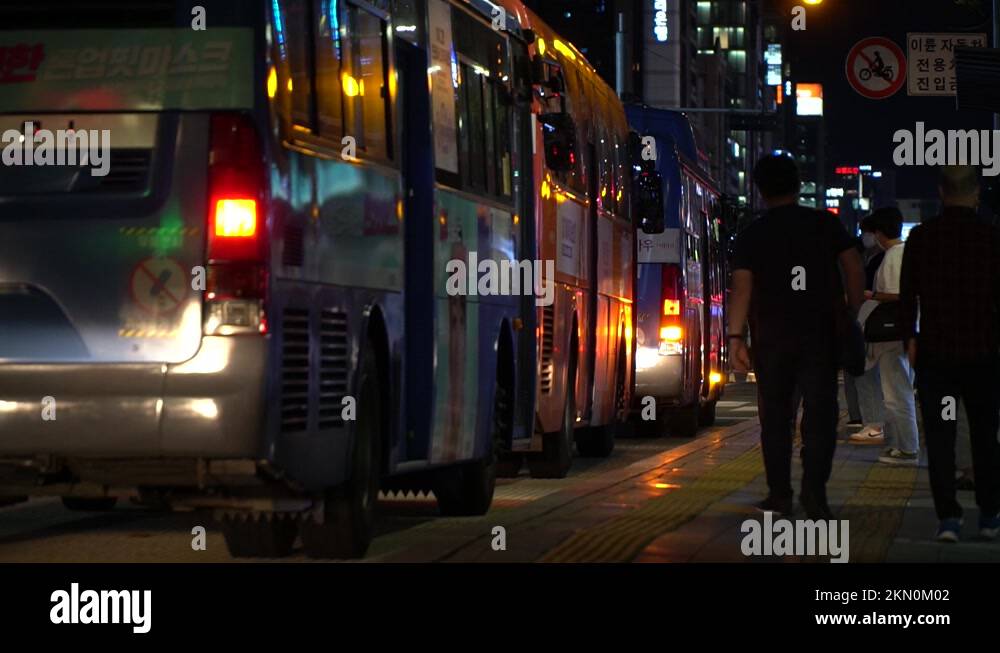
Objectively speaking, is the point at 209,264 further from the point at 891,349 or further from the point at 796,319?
the point at 891,349

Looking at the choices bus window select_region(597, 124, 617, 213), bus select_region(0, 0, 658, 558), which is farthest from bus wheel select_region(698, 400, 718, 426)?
bus select_region(0, 0, 658, 558)

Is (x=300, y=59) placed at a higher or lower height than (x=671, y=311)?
higher

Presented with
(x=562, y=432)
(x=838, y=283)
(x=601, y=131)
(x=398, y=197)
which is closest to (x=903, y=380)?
(x=562, y=432)

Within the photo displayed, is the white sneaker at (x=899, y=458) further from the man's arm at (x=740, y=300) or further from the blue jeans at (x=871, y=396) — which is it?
the man's arm at (x=740, y=300)

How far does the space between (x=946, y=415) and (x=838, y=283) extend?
116 cm

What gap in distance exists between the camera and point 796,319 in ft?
42.2

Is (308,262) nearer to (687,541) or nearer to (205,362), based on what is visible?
(205,362)

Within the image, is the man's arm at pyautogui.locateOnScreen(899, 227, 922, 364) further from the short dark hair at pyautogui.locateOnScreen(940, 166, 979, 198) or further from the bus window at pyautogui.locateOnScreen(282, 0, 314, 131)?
the bus window at pyautogui.locateOnScreen(282, 0, 314, 131)

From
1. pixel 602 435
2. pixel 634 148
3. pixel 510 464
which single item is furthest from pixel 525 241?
pixel 634 148

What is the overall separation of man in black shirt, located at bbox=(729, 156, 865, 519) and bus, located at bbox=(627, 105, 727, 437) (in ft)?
45.1

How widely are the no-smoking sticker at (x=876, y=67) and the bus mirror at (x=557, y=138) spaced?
16.0 meters

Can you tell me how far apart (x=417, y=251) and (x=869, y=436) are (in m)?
11.9

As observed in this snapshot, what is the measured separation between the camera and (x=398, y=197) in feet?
39.7

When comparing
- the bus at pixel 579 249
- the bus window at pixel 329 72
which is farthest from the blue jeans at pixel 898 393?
the bus window at pixel 329 72
